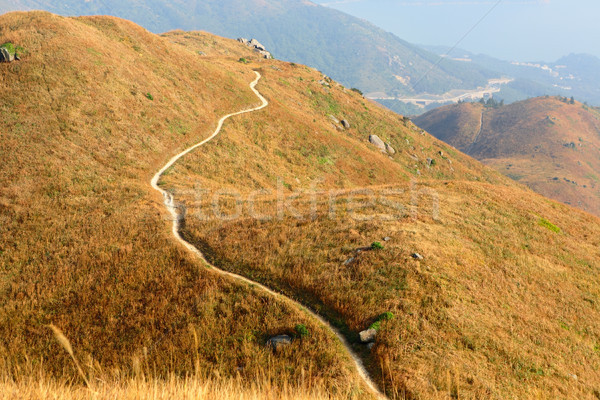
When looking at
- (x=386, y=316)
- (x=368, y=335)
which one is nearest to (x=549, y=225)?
(x=386, y=316)

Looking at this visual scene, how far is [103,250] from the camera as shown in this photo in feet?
67.9

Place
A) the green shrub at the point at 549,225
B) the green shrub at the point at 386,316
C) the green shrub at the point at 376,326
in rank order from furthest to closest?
the green shrub at the point at 549,225
the green shrub at the point at 386,316
the green shrub at the point at 376,326

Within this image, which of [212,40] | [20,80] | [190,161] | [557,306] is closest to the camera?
[557,306]

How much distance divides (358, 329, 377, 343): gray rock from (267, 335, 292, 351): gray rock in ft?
10.7

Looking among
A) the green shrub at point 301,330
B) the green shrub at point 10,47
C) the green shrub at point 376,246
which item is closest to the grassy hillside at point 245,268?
the green shrub at point 376,246

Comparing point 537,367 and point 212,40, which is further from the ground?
point 212,40

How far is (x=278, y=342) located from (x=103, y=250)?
1471cm

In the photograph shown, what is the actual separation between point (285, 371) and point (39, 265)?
59.9 ft

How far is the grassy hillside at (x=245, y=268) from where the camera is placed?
41.4 ft

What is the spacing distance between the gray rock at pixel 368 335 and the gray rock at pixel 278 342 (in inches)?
128

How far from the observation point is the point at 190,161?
4356cm

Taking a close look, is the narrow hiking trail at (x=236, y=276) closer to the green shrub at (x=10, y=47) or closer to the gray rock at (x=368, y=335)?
the gray rock at (x=368, y=335)

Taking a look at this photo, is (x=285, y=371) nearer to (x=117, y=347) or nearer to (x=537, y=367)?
(x=117, y=347)

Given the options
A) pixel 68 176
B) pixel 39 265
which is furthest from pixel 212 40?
pixel 39 265
